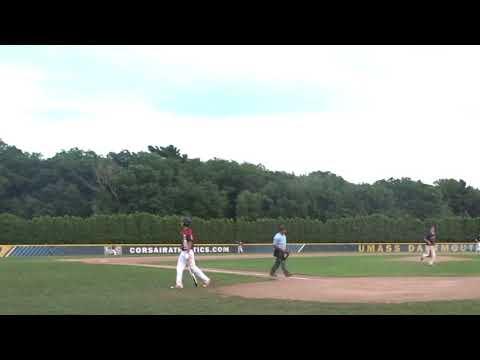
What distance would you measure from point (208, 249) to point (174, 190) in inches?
1087

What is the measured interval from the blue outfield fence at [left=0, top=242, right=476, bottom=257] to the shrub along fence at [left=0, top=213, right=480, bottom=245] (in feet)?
11.2

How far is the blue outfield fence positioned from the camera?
4950 centimetres

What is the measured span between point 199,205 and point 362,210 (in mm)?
28812

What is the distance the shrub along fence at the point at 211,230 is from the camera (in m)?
53.9

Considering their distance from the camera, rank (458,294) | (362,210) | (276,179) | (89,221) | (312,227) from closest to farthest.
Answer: (458,294), (89,221), (312,227), (362,210), (276,179)

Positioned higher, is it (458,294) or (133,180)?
(133,180)

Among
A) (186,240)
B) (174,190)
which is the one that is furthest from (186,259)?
(174,190)

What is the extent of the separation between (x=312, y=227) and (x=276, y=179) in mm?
40655

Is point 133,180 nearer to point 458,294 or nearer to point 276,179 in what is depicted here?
point 276,179

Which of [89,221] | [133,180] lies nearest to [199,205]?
[133,180]

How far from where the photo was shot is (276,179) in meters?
106
